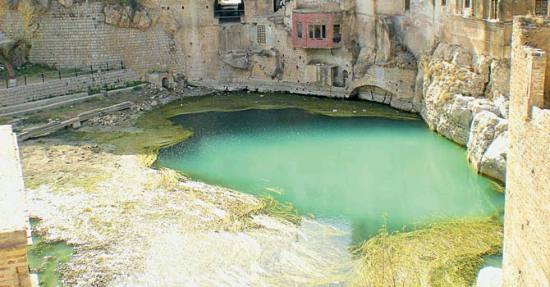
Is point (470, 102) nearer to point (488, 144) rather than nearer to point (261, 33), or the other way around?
point (488, 144)

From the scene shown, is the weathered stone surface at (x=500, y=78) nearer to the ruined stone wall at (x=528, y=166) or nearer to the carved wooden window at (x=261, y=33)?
the ruined stone wall at (x=528, y=166)

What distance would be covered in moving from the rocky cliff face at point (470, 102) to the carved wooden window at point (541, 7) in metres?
2.03

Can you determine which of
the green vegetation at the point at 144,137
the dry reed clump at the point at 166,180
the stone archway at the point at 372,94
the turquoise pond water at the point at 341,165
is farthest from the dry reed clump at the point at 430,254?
the stone archway at the point at 372,94

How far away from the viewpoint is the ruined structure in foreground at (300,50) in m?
23.9

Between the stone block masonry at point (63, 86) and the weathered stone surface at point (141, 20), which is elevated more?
the weathered stone surface at point (141, 20)

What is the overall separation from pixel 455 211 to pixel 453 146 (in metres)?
6.28

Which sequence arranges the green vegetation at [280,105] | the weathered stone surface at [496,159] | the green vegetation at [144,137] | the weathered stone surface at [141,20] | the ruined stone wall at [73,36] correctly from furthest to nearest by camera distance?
the weathered stone surface at [141,20], the ruined stone wall at [73,36], the green vegetation at [280,105], the green vegetation at [144,137], the weathered stone surface at [496,159]

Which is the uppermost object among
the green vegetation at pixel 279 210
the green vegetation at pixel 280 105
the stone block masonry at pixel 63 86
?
the stone block masonry at pixel 63 86

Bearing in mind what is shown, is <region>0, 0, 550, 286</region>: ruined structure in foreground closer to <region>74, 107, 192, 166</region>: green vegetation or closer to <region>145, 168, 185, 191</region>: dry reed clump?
<region>74, 107, 192, 166</region>: green vegetation

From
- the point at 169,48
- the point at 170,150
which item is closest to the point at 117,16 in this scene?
the point at 169,48

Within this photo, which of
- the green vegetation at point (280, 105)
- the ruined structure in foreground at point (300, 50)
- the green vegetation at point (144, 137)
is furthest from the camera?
the green vegetation at point (280, 105)

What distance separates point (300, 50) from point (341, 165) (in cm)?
1191

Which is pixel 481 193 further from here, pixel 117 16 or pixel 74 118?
pixel 117 16

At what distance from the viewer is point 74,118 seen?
94.5ft
